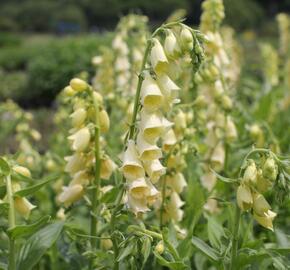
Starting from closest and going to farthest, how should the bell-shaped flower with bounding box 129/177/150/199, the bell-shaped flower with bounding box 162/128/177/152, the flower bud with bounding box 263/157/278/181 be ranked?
the flower bud with bounding box 263/157/278/181 < the bell-shaped flower with bounding box 129/177/150/199 < the bell-shaped flower with bounding box 162/128/177/152

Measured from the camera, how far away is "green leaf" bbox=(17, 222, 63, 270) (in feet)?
6.23

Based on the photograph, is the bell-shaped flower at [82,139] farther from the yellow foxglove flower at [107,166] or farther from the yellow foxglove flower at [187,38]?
the yellow foxglove flower at [187,38]

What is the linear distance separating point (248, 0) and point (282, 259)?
3635 cm

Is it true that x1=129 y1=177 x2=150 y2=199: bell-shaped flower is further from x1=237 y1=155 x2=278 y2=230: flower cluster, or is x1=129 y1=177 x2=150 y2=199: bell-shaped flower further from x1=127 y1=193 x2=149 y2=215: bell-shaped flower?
x1=237 y1=155 x2=278 y2=230: flower cluster

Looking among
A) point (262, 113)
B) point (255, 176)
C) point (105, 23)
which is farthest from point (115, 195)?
point (105, 23)

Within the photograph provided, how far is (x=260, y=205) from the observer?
1740mm

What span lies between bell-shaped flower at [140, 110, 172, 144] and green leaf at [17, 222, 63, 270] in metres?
0.45

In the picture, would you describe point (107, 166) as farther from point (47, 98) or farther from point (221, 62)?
point (47, 98)

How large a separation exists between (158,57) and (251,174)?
0.42m

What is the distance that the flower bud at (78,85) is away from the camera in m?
2.09

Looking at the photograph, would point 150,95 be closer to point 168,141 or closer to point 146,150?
point 146,150

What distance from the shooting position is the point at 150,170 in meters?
1.80

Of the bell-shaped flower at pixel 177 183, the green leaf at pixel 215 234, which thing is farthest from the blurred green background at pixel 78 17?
the green leaf at pixel 215 234

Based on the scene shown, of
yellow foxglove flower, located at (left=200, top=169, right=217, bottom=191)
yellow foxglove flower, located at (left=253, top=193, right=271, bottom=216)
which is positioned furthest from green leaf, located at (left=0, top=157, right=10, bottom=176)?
yellow foxglove flower, located at (left=200, top=169, right=217, bottom=191)
